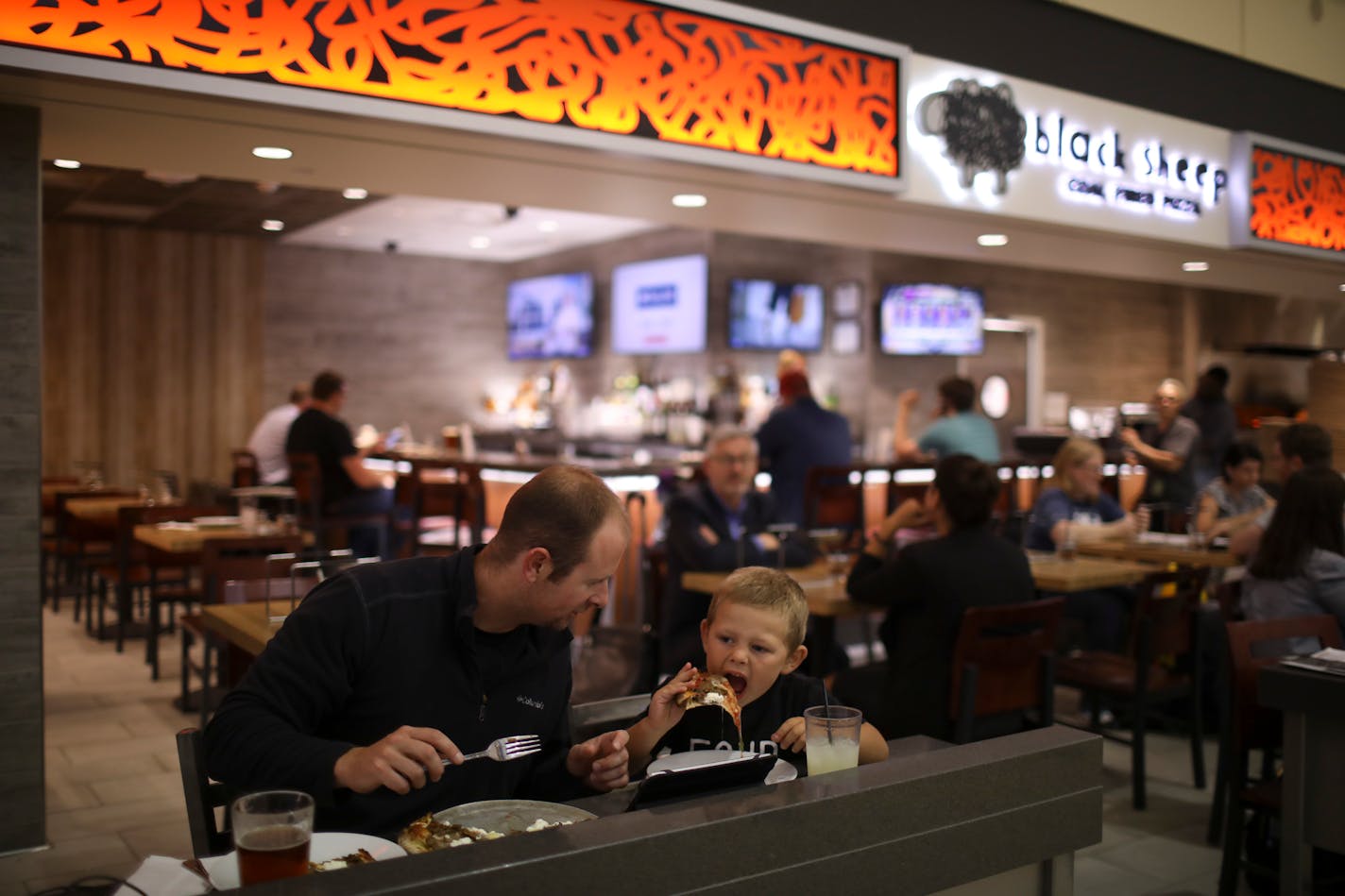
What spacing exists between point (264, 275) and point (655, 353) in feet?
14.9

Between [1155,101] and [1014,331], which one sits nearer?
[1155,101]

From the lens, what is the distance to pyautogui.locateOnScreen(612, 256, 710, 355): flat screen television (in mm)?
11055

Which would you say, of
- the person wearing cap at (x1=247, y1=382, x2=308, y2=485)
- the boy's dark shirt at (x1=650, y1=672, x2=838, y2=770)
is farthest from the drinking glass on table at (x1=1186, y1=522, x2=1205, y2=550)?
the person wearing cap at (x1=247, y1=382, x2=308, y2=485)

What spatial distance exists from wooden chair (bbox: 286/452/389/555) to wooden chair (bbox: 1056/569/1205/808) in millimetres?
4677

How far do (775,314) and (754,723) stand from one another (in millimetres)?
9072

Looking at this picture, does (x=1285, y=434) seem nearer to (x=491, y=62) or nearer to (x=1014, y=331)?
(x=491, y=62)

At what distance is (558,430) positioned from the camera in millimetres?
12195

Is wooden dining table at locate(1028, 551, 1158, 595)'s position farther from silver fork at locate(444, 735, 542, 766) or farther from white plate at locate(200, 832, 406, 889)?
white plate at locate(200, 832, 406, 889)

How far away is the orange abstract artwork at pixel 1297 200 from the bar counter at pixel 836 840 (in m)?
5.37

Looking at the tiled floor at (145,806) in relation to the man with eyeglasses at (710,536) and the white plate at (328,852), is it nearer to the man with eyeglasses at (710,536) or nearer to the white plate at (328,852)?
the man with eyeglasses at (710,536)

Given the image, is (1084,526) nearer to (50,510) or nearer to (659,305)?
(659,305)

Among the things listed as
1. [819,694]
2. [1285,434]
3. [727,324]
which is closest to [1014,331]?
[727,324]

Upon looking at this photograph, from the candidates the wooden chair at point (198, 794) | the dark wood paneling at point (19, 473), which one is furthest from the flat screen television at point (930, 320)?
the wooden chair at point (198, 794)

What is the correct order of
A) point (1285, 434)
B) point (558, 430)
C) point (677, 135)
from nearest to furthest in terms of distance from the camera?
point (677, 135), point (1285, 434), point (558, 430)
